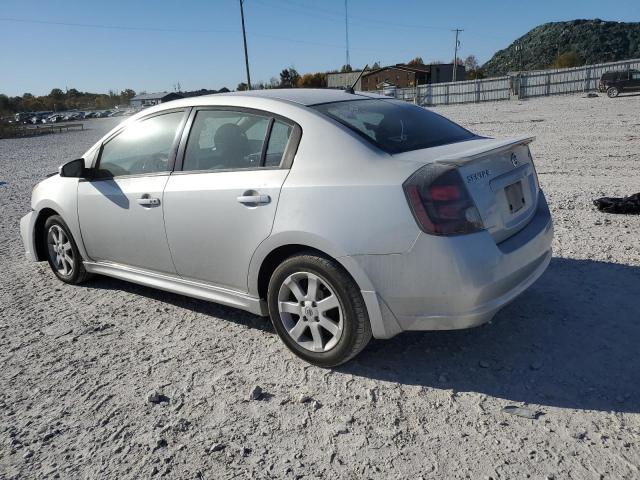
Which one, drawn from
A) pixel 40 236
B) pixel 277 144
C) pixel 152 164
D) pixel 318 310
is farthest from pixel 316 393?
pixel 40 236

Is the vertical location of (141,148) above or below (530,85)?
above

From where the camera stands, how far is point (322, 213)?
2.97 meters

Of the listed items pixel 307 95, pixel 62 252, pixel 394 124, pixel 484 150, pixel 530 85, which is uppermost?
pixel 307 95

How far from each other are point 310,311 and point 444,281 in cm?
88

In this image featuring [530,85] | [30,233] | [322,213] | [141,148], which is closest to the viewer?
[322,213]

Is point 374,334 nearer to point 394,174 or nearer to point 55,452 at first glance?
point 394,174

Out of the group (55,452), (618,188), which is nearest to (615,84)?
(618,188)

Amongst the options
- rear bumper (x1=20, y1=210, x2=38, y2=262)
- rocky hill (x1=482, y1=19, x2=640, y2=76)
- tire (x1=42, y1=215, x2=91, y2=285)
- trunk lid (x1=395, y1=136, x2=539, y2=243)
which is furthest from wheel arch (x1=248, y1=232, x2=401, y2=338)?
rocky hill (x1=482, y1=19, x2=640, y2=76)

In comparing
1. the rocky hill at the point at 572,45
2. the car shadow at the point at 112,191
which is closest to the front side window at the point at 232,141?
the car shadow at the point at 112,191

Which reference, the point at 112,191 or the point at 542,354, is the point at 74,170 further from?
the point at 542,354

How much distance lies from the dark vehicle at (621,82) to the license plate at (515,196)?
33543 mm

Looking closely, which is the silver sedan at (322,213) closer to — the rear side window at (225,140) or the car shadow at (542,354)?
the rear side window at (225,140)

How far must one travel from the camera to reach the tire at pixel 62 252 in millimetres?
4828

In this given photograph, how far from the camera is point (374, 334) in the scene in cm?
300
